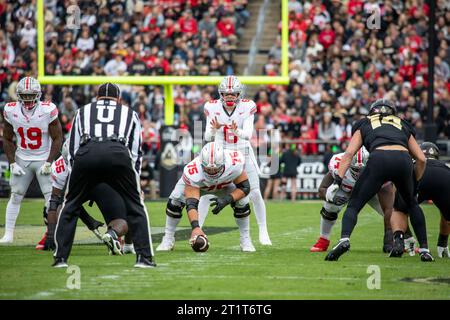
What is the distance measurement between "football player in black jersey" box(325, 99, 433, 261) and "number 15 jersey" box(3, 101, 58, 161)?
12.1ft

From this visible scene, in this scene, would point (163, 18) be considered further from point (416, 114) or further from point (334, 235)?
point (334, 235)

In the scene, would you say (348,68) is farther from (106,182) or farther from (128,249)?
(106,182)

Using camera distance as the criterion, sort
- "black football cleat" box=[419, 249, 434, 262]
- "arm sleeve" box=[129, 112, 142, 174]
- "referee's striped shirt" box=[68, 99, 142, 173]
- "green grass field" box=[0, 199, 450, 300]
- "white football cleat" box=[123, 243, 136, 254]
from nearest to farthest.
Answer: "green grass field" box=[0, 199, 450, 300]
"referee's striped shirt" box=[68, 99, 142, 173]
"arm sleeve" box=[129, 112, 142, 174]
"black football cleat" box=[419, 249, 434, 262]
"white football cleat" box=[123, 243, 136, 254]

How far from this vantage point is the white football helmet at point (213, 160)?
32.5 ft

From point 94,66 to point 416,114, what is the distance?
6.65 m

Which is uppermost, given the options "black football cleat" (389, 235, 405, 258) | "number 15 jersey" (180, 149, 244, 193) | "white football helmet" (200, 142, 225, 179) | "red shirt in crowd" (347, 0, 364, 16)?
Answer: "red shirt in crowd" (347, 0, 364, 16)

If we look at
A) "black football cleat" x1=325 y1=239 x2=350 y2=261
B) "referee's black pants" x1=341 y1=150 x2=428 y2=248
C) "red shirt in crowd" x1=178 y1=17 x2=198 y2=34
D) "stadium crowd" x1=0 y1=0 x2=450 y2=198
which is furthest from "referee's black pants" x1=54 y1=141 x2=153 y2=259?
"red shirt in crowd" x1=178 y1=17 x2=198 y2=34

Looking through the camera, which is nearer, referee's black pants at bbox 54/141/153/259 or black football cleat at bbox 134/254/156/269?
referee's black pants at bbox 54/141/153/259

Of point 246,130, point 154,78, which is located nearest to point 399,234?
point 246,130

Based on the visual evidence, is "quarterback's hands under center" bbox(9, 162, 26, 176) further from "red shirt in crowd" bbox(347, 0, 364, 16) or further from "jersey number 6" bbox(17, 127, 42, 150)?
"red shirt in crowd" bbox(347, 0, 364, 16)

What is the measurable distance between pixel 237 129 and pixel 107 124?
3.03 m

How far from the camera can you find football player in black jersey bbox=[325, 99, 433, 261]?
9.18m

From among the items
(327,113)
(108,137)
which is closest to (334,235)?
(108,137)

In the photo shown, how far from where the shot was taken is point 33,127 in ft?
37.7
